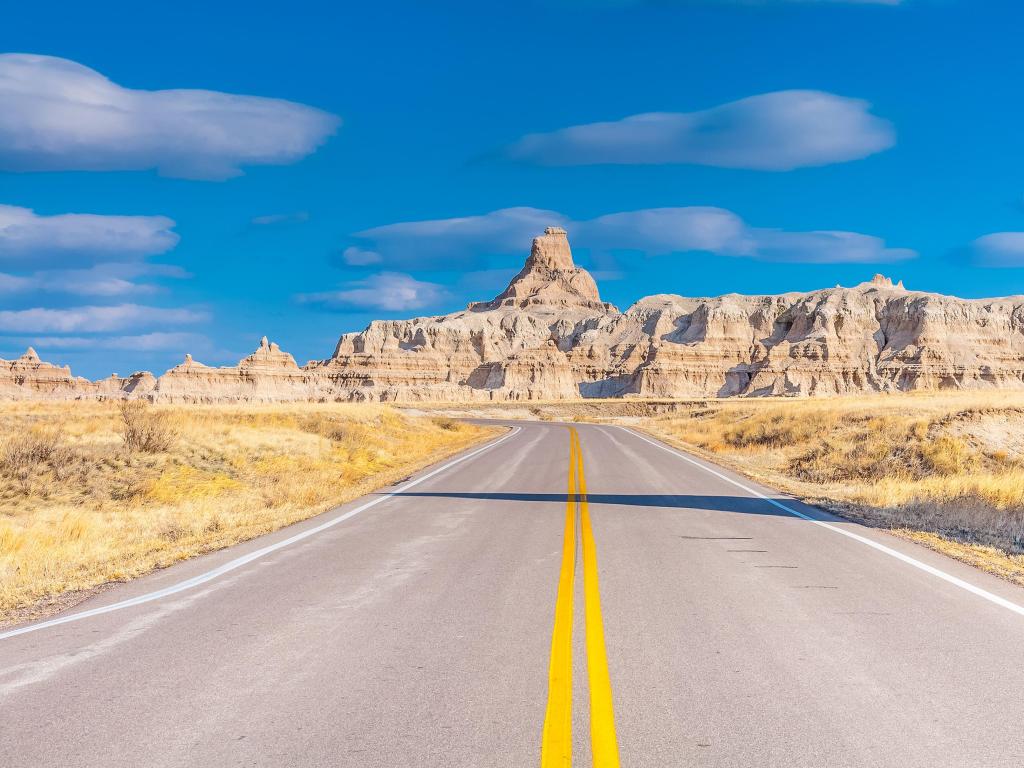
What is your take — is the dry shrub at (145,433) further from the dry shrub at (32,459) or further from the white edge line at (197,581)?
the white edge line at (197,581)

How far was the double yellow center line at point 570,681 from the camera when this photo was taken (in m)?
3.80

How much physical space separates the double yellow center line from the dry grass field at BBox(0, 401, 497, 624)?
14.1 feet

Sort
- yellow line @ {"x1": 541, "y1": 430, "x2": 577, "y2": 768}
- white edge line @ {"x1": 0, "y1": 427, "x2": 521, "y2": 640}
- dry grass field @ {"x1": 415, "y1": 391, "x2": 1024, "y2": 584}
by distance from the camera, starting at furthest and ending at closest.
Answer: dry grass field @ {"x1": 415, "y1": 391, "x2": 1024, "y2": 584} < white edge line @ {"x1": 0, "y1": 427, "x2": 521, "y2": 640} < yellow line @ {"x1": 541, "y1": 430, "x2": 577, "y2": 768}

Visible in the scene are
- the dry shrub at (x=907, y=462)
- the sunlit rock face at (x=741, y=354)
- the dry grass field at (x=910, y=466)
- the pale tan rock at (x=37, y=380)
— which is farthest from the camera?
the sunlit rock face at (x=741, y=354)

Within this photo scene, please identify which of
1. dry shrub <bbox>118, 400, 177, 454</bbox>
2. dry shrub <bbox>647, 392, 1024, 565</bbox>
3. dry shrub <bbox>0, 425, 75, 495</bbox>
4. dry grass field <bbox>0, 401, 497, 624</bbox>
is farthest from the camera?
dry shrub <bbox>118, 400, 177, 454</bbox>

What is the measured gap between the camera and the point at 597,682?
4766mm

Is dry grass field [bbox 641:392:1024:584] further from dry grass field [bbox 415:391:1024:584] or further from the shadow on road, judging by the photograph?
the shadow on road

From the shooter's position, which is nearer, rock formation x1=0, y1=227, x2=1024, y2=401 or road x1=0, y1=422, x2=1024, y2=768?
road x1=0, y1=422, x2=1024, y2=768

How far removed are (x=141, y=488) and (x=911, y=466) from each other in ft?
55.4

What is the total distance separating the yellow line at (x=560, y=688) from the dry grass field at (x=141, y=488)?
4.29 metres

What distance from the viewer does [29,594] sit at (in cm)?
737

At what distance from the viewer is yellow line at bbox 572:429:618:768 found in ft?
12.5

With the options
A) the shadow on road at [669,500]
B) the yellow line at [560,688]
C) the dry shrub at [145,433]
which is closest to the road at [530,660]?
the yellow line at [560,688]

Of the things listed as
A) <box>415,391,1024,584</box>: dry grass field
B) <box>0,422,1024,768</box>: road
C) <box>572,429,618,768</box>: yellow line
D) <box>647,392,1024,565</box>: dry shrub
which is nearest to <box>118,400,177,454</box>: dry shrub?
<box>0,422,1024,768</box>: road
